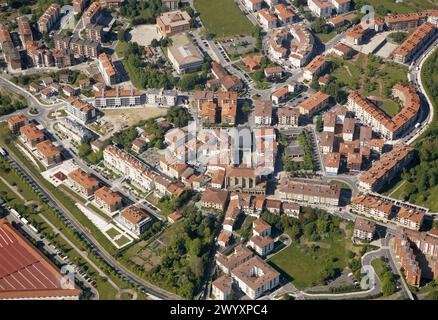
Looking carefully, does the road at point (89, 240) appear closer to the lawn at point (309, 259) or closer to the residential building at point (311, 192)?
the lawn at point (309, 259)

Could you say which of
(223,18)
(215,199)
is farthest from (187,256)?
(223,18)

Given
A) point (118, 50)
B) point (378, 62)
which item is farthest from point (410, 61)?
point (118, 50)

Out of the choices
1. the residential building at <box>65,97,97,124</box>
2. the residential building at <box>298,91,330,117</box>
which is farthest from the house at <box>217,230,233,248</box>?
the residential building at <box>65,97,97,124</box>

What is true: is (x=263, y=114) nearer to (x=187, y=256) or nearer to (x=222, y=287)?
(x=187, y=256)

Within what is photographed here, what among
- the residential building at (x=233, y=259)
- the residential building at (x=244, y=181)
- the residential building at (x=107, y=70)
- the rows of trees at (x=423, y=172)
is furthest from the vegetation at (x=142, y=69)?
the rows of trees at (x=423, y=172)

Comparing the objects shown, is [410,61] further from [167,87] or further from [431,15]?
[167,87]

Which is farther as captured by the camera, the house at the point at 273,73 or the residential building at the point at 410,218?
the house at the point at 273,73
